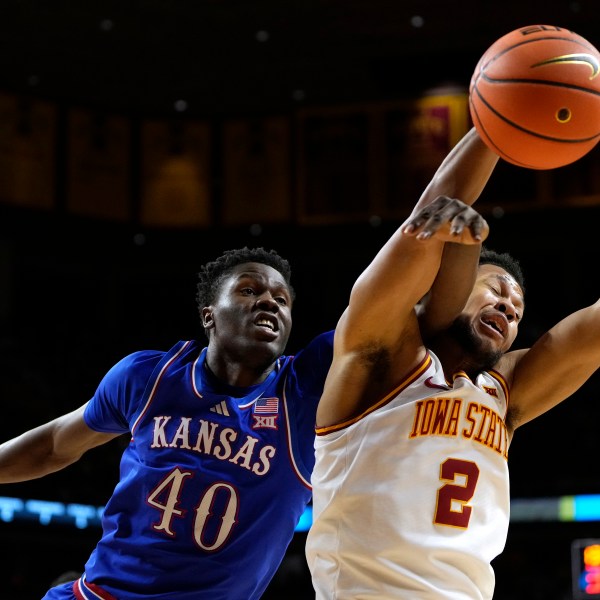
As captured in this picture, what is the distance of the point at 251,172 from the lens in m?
12.7

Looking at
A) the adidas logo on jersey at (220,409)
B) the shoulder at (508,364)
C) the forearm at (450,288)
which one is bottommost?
the adidas logo on jersey at (220,409)

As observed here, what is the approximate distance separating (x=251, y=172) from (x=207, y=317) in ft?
29.6

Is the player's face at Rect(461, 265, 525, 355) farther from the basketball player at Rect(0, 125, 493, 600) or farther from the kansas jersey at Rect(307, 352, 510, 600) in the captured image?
the basketball player at Rect(0, 125, 493, 600)

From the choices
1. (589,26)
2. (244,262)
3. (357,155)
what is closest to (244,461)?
(244,262)

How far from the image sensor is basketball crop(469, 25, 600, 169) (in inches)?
105

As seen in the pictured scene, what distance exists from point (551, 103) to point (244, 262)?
1.53 m

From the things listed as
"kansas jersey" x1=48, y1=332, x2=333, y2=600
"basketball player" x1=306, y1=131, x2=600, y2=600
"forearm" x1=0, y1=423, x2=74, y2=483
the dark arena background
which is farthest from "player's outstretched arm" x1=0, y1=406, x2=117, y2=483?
the dark arena background

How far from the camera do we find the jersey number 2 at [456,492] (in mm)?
2648

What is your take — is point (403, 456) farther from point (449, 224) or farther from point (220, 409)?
point (220, 409)

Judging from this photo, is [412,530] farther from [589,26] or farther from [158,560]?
[589,26]

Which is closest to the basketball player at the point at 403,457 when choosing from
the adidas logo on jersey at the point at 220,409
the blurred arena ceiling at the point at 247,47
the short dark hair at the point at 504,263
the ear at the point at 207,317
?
the short dark hair at the point at 504,263

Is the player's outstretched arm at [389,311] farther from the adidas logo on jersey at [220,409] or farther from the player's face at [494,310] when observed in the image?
the adidas logo on jersey at [220,409]

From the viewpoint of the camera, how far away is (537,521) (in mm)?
12039

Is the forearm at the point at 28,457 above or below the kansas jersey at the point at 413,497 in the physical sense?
above
